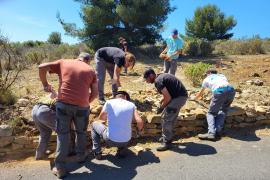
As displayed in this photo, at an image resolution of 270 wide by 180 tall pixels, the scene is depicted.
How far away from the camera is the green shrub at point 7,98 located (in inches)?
282

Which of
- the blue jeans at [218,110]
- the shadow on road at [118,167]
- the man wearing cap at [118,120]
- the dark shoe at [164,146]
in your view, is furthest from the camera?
the blue jeans at [218,110]

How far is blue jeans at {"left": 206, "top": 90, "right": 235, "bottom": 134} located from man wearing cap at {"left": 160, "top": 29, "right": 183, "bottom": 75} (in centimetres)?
240

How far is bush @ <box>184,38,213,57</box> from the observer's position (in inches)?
734

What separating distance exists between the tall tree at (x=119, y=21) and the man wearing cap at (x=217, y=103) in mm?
11517

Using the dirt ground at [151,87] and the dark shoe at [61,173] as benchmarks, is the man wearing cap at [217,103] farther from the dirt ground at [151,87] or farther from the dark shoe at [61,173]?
the dark shoe at [61,173]

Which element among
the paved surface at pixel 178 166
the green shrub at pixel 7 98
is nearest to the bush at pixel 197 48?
the paved surface at pixel 178 166

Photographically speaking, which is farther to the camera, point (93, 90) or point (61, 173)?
point (93, 90)

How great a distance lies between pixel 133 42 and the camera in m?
19.0

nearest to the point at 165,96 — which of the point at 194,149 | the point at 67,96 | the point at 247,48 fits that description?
the point at 194,149

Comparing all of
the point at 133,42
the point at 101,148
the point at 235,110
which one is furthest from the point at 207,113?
the point at 133,42

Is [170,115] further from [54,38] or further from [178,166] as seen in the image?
[54,38]

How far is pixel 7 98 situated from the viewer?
23.6ft

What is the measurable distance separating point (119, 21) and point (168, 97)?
13.4 m

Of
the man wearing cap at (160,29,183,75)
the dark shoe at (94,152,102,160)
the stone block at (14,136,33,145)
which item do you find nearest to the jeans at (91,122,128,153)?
the dark shoe at (94,152,102,160)
